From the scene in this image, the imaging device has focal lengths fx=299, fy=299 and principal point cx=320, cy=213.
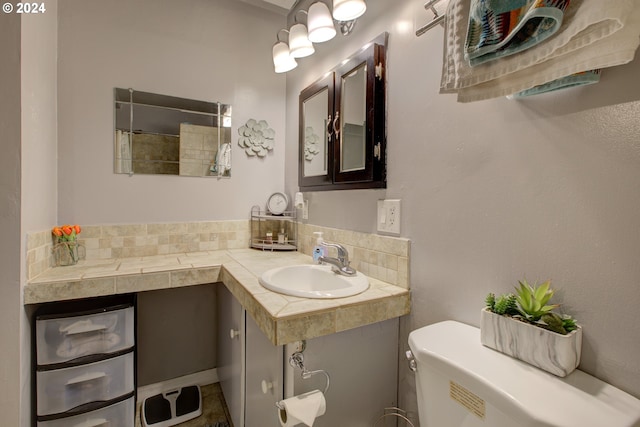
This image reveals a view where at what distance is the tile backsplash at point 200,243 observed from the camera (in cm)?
120

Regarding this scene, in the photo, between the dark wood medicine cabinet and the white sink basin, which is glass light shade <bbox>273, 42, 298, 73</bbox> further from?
the white sink basin

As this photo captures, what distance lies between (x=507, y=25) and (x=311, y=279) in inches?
44.7

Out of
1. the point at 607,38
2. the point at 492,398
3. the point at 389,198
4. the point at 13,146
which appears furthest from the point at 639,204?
the point at 13,146

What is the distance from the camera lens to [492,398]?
0.60 metres

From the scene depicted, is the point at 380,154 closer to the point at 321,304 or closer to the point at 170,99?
the point at 321,304

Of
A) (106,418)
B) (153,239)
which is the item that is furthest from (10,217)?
(106,418)

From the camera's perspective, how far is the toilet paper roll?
2.77ft

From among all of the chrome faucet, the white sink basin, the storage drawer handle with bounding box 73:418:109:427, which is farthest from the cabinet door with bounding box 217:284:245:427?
the storage drawer handle with bounding box 73:418:109:427

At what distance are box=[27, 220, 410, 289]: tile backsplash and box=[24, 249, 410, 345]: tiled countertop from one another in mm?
51

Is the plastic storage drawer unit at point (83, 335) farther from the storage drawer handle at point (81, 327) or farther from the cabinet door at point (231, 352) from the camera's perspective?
the cabinet door at point (231, 352)

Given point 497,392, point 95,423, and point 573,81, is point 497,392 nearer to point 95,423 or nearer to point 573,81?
point 573,81

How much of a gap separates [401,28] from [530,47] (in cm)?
67

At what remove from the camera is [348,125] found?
139 centimetres

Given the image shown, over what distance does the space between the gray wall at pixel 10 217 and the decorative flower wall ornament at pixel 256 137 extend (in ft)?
3.51
